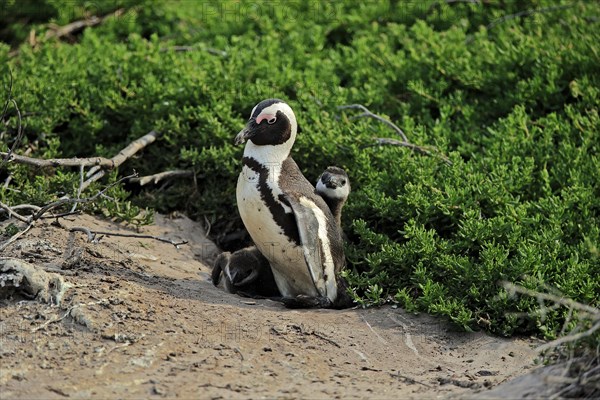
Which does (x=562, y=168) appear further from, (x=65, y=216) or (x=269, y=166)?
(x=65, y=216)

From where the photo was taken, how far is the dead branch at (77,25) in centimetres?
949

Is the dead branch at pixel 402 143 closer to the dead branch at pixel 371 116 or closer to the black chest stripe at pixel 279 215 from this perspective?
the dead branch at pixel 371 116

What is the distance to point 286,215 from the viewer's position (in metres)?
5.94

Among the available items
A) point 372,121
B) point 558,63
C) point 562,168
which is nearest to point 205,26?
point 372,121

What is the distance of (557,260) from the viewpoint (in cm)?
598

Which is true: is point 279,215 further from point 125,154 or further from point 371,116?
point 371,116

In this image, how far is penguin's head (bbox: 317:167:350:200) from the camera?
629cm

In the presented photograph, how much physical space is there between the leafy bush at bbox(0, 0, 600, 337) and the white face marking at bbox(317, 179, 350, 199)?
0.97ft

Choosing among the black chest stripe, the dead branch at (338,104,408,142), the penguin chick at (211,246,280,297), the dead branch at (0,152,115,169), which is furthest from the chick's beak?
the dead branch at (338,104,408,142)

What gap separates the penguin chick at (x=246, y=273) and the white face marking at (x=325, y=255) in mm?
545

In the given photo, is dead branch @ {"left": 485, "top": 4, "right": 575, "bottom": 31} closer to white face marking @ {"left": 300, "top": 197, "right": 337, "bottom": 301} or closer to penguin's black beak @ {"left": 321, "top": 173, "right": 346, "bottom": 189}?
penguin's black beak @ {"left": 321, "top": 173, "right": 346, "bottom": 189}

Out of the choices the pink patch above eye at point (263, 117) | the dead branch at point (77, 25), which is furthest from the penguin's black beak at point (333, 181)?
Answer: the dead branch at point (77, 25)

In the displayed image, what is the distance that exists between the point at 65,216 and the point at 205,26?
399 cm

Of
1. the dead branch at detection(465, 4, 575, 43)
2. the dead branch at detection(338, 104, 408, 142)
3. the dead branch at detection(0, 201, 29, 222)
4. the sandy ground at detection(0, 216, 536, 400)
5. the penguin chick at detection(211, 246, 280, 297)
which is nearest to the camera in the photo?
the sandy ground at detection(0, 216, 536, 400)
